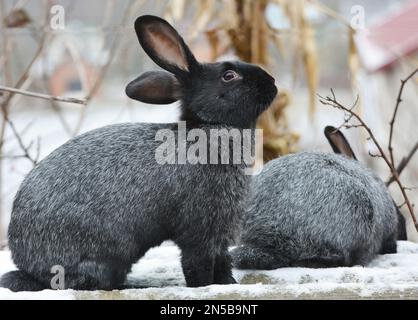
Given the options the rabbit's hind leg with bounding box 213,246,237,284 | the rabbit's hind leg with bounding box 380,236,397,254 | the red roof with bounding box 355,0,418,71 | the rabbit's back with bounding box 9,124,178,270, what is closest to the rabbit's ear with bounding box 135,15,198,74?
the rabbit's back with bounding box 9,124,178,270

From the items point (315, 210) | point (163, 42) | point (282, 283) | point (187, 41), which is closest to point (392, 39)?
point (187, 41)

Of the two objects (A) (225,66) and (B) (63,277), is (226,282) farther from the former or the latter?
(A) (225,66)

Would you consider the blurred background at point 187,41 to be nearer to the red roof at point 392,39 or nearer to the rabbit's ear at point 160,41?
the rabbit's ear at point 160,41

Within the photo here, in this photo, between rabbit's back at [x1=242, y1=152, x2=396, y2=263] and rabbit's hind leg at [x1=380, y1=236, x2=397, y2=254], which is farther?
rabbit's hind leg at [x1=380, y1=236, x2=397, y2=254]

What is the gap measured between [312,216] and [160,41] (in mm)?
766

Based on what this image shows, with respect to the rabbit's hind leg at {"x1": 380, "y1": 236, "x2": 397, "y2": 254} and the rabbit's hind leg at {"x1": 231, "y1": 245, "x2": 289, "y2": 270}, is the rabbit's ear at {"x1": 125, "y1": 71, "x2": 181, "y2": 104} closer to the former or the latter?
the rabbit's hind leg at {"x1": 231, "y1": 245, "x2": 289, "y2": 270}

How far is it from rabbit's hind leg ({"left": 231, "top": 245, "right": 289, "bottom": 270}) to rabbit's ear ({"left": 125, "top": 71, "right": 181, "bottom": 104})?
1.94ft

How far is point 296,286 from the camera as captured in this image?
7.40 feet

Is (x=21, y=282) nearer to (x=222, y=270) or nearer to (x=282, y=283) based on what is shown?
(x=222, y=270)

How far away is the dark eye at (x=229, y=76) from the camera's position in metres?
2.39

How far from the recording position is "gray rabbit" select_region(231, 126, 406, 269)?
8.53 feet

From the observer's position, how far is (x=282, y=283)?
8.19ft

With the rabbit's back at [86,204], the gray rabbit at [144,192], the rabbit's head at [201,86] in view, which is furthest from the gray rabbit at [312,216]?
the rabbit's back at [86,204]

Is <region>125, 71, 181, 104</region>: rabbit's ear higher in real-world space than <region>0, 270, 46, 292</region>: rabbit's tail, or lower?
higher
